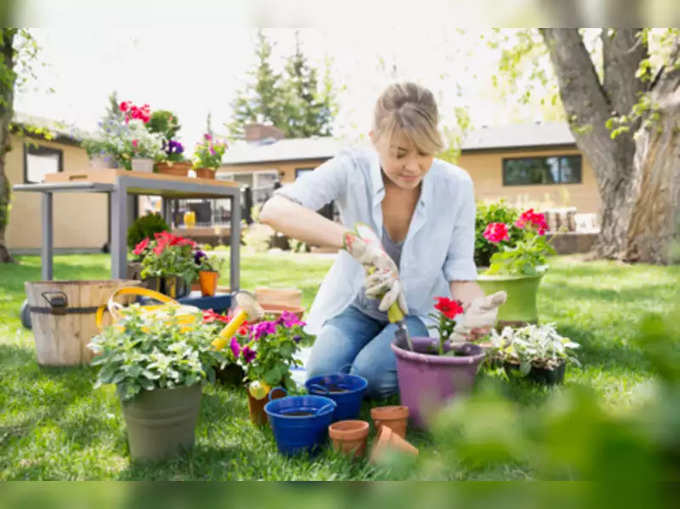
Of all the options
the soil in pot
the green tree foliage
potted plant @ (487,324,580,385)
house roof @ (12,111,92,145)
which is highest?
the green tree foliage

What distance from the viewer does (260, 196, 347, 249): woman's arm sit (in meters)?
1.86

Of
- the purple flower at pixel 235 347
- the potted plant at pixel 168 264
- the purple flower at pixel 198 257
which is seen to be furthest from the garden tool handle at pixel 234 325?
the purple flower at pixel 198 257

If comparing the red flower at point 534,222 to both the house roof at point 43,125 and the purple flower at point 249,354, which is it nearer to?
the purple flower at point 249,354

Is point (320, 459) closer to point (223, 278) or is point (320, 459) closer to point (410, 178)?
point (410, 178)

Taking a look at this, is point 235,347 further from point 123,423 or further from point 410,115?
point 410,115

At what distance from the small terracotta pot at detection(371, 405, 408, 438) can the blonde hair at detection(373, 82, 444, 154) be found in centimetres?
88

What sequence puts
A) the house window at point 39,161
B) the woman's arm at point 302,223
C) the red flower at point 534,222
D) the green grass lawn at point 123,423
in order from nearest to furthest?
the green grass lawn at point 123,423 → the woman's arm at point 302,223 → the red flower at point 534,222 → the house window at point 39,161

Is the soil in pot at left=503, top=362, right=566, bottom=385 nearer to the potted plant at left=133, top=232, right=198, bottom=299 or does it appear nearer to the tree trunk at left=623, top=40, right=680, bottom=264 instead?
the potted plant at left=133, top=232, right=198, bottom=299

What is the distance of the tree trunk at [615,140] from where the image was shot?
6.00 metres

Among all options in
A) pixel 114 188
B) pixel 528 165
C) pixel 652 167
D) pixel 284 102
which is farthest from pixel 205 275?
pixel 284 102

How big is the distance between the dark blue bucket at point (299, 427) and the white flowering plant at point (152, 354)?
9.7 inches

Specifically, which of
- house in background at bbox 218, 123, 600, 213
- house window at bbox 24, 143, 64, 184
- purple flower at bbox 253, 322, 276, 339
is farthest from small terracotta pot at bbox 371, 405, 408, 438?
house in background at bbox 218, 123, 600, 213

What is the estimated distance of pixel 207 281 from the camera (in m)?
3.33

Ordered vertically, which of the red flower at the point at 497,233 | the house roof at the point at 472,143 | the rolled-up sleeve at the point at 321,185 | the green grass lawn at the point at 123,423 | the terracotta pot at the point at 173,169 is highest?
the house roof at the point at 472,143
